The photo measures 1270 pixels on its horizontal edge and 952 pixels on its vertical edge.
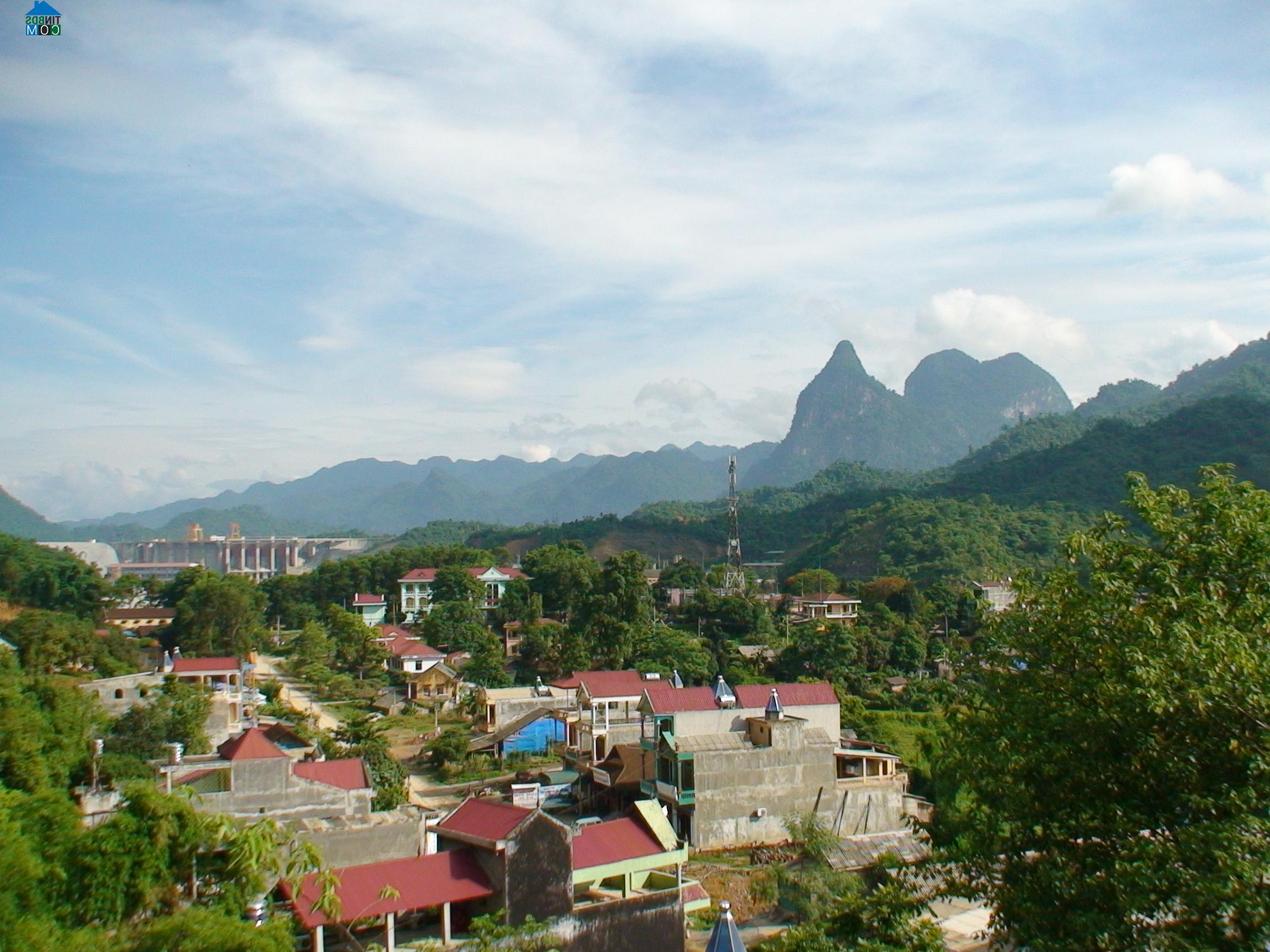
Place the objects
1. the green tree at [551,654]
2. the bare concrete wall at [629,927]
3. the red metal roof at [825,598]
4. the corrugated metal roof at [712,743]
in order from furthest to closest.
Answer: the red metal roof at [825,598], the green tree at [551,654], the corrugated metal roof at [712,743], the bare concrete wall at [629,927]

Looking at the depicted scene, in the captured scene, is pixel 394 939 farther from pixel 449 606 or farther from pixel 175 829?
pixel 449 606

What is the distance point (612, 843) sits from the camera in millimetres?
10844

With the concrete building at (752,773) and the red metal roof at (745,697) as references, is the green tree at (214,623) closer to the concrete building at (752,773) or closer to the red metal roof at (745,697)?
the concrete building at (752,773)

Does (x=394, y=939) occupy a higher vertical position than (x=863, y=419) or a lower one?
lower

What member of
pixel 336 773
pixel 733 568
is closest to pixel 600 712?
pixel 336 773

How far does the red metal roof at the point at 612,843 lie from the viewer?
10492 mm

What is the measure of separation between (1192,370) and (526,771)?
9428cm

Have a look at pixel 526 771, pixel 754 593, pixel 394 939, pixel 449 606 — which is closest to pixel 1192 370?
pixel 754 593

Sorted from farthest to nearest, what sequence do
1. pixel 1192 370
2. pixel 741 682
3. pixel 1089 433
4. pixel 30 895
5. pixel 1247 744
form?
1. pixel 1192 370
2. pixel 1089 433
3. pixel 741 682
4. pixel 30 895
5. pixel 1247 744

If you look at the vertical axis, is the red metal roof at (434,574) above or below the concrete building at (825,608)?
above

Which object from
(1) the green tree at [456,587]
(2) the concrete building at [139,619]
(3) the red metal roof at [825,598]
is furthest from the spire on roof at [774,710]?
(2) the concrete building at [139,619]

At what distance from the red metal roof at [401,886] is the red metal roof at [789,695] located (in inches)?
283

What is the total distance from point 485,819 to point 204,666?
13.6 meters

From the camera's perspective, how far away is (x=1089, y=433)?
5819cm
